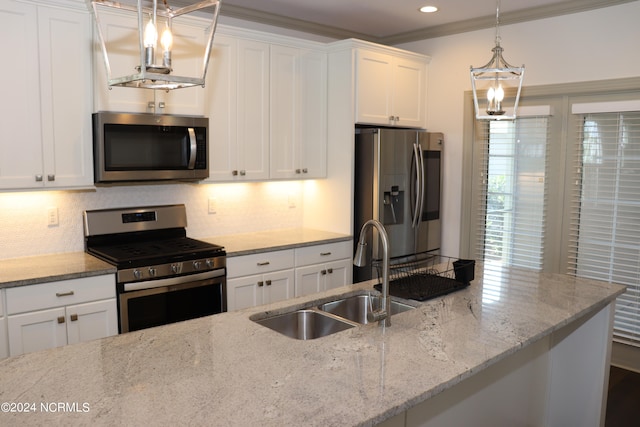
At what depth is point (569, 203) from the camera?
4137mm

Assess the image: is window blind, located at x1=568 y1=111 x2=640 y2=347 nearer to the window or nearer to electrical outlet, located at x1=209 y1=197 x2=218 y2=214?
the window

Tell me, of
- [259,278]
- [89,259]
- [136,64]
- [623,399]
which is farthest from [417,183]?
[89,259]

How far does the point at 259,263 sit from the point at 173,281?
2.23 feet

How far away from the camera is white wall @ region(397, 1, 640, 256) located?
376 cm

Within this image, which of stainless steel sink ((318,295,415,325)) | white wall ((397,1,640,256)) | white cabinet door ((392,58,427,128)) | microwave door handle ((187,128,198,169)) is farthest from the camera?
white cabinet door ((392,58,427,128))

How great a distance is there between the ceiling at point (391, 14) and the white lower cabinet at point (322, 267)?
1857 mm


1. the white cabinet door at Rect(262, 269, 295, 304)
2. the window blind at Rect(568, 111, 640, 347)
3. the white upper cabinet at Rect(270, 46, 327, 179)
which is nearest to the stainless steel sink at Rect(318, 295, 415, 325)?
the white cabinet door at Rect(262, 269, 295, 304)

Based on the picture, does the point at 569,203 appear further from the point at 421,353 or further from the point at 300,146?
the point at 421,353

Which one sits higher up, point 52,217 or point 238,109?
point 238,109

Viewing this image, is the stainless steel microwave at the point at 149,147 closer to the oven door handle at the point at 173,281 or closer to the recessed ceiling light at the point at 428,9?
the oven door handle at the point at 173,281

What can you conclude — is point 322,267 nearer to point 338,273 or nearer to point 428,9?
point 338,273

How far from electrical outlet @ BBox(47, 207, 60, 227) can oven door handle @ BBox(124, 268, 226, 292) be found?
784 millimetres

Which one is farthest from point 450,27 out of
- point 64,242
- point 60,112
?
point 64,242

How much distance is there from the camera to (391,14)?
4375 mm
